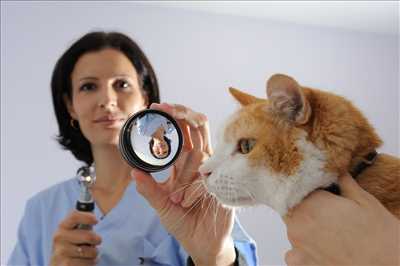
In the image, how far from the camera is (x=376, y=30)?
218 cm

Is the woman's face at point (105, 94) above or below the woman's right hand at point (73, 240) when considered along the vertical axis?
above

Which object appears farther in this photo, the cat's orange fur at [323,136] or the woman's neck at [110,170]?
the woman's neck at [110,170]

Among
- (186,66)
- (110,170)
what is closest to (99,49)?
(110,170)

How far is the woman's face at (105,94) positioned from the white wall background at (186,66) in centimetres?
81

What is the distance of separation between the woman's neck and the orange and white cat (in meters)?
0.59

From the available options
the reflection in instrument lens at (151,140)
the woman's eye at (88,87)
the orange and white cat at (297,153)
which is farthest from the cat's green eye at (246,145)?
the woman's eye at (88,87)

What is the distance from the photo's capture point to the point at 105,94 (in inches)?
39.7

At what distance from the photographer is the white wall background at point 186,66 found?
5.83 ft

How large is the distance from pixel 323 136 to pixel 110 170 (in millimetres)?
745

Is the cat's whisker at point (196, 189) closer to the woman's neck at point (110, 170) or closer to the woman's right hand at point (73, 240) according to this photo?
the woman's right hand at point (73, 240)

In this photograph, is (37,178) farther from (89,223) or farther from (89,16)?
(89,223)

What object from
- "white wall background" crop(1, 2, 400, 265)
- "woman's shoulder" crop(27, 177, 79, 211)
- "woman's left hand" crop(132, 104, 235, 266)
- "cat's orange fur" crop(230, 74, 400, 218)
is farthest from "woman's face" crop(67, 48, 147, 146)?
"white wall background" crop(1, 2, 400, 265)

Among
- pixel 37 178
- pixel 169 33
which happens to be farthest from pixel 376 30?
pixel 37 178

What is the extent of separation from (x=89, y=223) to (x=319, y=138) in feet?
1.62
